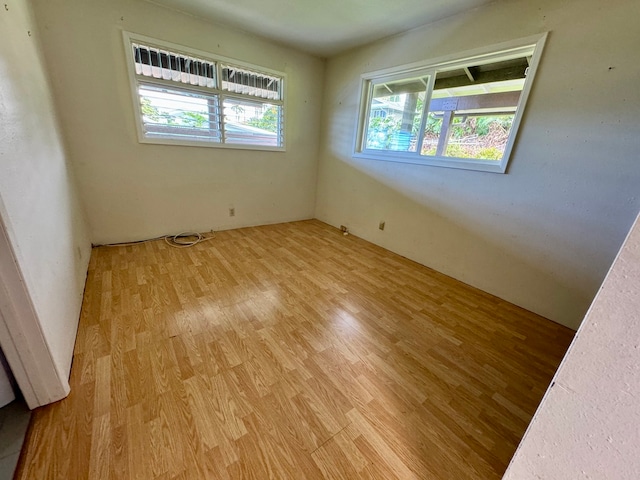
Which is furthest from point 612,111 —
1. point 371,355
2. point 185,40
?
point 185,40

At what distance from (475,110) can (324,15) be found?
172 cm

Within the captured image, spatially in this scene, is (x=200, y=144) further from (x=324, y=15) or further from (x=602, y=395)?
(x=602, y=395)

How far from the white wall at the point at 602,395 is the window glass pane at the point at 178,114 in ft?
11.5

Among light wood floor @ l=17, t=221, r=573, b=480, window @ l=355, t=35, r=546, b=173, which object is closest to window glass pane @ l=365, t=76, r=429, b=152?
window @ l=355, t=35, r=546, b=173

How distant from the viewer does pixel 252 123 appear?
338 centimetres

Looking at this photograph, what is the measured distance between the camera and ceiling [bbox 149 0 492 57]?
7.28 feet

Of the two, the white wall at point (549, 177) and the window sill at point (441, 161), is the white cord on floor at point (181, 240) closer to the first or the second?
the window sill at point (441, 161)

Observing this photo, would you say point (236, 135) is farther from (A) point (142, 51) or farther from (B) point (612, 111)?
(B) point (612, 111)

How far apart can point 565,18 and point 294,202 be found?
3310 millimetres

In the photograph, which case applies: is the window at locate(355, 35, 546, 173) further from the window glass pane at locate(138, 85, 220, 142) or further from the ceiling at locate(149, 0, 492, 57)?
the window glass pane at locate(138, 85, 220, 142)

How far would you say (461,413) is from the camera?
126 cm

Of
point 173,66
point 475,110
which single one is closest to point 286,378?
point 475,110

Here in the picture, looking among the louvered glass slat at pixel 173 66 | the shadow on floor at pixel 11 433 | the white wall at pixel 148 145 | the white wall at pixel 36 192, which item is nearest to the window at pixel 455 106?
the white wall at pixel 148 145

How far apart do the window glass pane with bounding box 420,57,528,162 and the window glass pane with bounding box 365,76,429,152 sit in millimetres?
188
